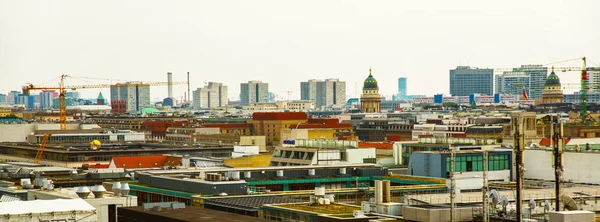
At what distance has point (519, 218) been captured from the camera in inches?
2249

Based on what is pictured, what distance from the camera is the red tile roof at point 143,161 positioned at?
137m

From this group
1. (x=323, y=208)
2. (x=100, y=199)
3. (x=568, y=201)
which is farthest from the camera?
(x=100, y=199)

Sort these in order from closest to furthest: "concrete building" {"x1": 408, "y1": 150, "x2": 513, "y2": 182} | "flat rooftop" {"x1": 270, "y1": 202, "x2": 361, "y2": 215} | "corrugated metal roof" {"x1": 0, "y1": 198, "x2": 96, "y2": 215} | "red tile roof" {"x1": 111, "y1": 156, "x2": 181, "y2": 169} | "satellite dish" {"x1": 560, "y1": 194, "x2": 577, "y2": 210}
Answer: "corrugated metal roof" {"x1": 0, "y1": 198, "x2": 96, "y2": 215} < "satellite dish" {"x1": 560, "y1": 194, "x2": 577, "y2": 210} < "flat rooftop" {"x1": 270, "y1": 202, "x2": 361, "y2": 215} < "concrete building" {"x1": 408, "y1": 150, "x2": 513, "y2": 182} < "red tile roof" {"x1": 111, "y1": 156, "x2": 181, "y2": 169}

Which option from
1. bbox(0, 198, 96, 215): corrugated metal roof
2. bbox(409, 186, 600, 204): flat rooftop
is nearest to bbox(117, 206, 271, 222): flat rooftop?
bbox(0, 198, 96, 215): corrugated metal roof

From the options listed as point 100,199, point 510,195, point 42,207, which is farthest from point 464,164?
point 42,207

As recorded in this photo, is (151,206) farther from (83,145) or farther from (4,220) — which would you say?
(83,145)

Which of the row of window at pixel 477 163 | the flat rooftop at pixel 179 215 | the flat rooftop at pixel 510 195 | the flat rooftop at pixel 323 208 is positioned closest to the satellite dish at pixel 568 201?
the flat rooftop at pixel 510 195

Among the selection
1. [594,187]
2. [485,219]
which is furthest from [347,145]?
[485,219]

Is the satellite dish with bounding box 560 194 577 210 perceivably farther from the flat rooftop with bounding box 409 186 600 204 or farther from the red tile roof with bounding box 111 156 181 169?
the red tile roof with bounding box 111 156 181 169

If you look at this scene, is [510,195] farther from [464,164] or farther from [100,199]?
[100,199]

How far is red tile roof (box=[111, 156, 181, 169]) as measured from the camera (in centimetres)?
13662

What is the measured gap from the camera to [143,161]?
460 feet

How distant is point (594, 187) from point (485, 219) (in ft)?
118

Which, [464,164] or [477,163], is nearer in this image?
[464,164]
